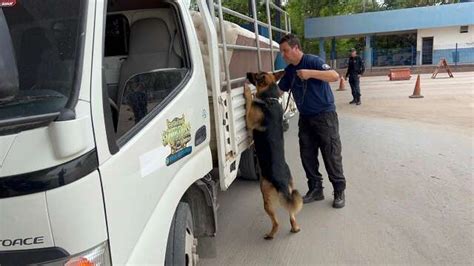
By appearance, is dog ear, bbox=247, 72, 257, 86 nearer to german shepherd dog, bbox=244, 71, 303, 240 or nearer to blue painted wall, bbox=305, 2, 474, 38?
german shepherd dog, bbox=244, 71, 303, 240

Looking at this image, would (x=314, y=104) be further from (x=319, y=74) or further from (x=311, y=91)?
(x=319, y=74)

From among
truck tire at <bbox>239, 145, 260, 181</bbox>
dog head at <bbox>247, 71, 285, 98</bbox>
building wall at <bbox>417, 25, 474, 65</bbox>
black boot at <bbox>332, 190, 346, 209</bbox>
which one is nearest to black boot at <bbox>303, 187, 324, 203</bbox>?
black boot at <bbox>332, 190, 346, 209</bbox>

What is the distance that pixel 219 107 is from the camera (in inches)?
127

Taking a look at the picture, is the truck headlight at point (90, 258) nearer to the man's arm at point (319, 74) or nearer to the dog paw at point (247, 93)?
the dog paw at point (247, 93)

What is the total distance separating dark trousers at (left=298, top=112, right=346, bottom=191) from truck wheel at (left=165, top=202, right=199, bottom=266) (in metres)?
2.42

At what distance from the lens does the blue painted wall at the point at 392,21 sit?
31.6 metres

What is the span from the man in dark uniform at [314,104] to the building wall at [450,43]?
31.1 m

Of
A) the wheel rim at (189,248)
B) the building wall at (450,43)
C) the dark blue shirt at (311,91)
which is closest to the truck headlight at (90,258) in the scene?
the wheel rim at (189,248)

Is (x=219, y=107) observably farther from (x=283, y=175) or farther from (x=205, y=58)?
(x=283, y=175)

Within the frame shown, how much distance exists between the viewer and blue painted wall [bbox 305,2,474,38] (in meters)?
31.6

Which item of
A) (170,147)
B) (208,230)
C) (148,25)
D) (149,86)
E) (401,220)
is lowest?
(401,220)

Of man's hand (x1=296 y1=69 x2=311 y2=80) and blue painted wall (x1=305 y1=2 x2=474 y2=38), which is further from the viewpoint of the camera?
blue painted wall (x1=305 y1=2 x2=474 y2=38)

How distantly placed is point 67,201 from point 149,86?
3.38 feet

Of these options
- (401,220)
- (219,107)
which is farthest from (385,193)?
(219,107)
